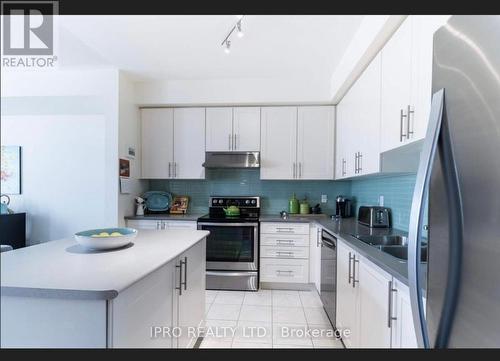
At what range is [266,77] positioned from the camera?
2855mm

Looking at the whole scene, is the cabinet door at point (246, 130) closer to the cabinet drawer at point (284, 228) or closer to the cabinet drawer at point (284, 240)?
the cabinet drawer at point (284, 228)

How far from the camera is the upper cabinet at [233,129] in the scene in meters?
3.07

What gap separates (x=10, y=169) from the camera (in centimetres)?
81

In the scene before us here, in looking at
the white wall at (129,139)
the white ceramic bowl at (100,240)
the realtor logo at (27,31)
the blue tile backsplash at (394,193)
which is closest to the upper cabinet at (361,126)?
the blue tile backsplash at (394,193)

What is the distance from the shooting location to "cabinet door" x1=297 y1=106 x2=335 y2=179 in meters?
3.02

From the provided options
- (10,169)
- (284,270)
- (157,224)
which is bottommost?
(284,270)

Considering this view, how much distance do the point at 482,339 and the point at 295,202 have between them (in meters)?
2.64

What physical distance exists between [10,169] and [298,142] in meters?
2.69

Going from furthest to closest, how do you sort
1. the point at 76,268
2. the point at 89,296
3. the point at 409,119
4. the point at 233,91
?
the point at 233,91 < the point at 409,119 < the point at 76,268 < the point at 89,296

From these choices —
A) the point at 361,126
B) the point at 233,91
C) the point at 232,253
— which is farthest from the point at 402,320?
the point at 233,91

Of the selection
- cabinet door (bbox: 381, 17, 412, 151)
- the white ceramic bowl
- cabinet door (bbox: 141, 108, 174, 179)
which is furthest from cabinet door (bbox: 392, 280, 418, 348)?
cabinet door (bbox: 141, 108, 174, 179)

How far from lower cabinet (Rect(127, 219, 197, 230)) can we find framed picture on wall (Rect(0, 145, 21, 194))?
1.92 metres

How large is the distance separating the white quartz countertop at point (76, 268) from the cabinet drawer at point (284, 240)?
1.58m

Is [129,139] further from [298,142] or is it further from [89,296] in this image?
[89,296]
